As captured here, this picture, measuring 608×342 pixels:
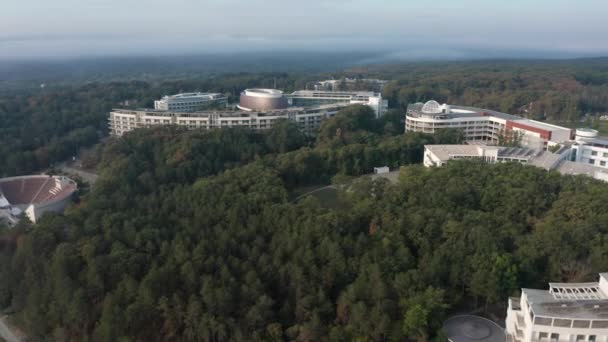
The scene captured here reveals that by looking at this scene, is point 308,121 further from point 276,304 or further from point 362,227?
point 276,304

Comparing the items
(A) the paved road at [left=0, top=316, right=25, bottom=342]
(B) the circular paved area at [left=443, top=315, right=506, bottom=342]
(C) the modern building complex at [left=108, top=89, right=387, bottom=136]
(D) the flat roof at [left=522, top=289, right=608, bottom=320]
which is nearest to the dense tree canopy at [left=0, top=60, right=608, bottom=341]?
(B) the circular paved area at [left=443, top=315, right=506, bottom=342]

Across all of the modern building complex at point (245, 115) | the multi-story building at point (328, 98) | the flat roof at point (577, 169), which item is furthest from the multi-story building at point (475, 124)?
the multi-story building at point (328, 98)

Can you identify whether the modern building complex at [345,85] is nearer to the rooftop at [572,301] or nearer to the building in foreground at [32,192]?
the building in foreground at [32,192]

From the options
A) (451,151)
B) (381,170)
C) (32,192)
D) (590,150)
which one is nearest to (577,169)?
(590,150)

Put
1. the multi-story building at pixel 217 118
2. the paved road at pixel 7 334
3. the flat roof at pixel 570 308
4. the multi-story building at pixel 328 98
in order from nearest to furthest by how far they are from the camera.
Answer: the flat roof at pixel 570 308 < the paved road at pixel 7 334 < the multi-story building at pixel 217 118 < the multi-story building at pixel 328 98

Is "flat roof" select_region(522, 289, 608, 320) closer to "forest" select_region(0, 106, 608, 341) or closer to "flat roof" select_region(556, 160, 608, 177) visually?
"forest" select_region(0, 106, 608, 341)

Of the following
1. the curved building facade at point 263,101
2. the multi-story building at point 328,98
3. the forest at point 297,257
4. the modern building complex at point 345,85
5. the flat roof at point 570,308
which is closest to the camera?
the flat roof at point 570,308

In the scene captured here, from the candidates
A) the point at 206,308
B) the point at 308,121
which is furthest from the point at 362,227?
the point at 308,121
